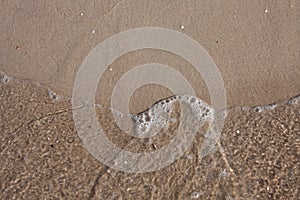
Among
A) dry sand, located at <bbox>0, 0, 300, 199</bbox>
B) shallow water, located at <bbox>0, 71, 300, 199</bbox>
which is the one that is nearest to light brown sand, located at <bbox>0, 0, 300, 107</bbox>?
dry sand, located at <bbox>0, 0, 300, 199</bbox>

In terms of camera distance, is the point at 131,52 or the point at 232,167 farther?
the point at 131,52

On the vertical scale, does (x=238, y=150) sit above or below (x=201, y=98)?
below

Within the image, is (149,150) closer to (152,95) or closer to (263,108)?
(152,95)

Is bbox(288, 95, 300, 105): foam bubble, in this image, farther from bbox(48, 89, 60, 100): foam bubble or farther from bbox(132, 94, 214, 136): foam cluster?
bbox(48, 89, 60, 100): foam bubble

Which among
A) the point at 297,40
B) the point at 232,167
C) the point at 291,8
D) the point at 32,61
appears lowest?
the point at 232,167

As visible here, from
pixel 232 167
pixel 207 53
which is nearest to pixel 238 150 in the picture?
pixel 232 167

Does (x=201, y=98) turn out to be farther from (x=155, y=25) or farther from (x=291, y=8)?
(x=291, y=8)
